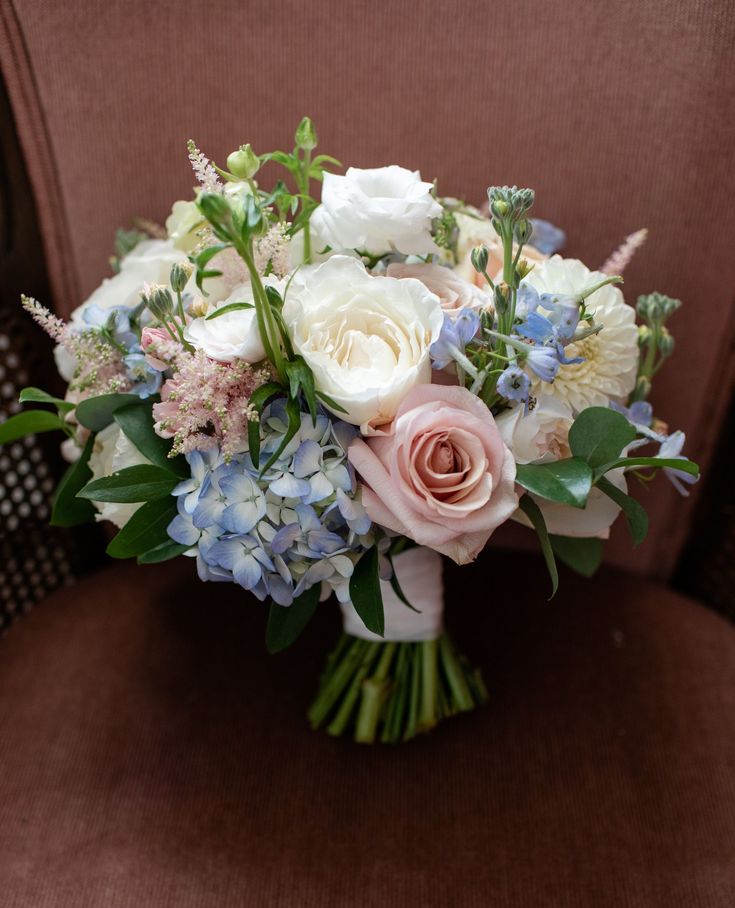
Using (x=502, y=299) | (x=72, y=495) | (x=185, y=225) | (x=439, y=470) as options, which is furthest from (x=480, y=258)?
(x=72, y=495)

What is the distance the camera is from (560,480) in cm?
51

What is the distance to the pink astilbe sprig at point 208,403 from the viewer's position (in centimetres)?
50

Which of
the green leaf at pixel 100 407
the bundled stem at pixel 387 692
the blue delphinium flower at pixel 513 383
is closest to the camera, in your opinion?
the blue delphinium flower at pixel 513 383

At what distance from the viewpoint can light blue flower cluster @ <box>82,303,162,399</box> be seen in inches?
22.1

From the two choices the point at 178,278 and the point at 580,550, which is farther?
the point at 580,550

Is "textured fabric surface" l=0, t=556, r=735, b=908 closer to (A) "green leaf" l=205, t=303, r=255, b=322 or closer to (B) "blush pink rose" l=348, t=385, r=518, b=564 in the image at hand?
(B) "blush pink rose" l=348, t=385, r=518, b=564

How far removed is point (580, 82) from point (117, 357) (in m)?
0.48

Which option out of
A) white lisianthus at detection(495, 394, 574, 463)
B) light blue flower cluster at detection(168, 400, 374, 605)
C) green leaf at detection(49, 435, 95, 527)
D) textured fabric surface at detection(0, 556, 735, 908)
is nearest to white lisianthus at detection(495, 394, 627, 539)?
white lisianthus at detection(495, 394, 574, 463)

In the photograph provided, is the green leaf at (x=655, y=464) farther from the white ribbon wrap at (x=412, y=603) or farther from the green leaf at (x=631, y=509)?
the white ribbon wrap at (x=412, y=603)

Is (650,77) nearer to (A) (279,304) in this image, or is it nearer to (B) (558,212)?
(B) (558,212)

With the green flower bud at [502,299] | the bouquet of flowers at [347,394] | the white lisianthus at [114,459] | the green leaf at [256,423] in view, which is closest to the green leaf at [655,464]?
the bouquet of flowers at [347,394]

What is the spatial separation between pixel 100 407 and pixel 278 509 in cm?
18

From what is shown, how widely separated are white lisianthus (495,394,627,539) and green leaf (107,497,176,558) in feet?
0.82

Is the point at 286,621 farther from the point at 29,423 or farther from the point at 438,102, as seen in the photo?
the point at 438,102
